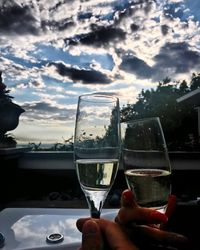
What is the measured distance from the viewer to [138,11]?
20.6 ft

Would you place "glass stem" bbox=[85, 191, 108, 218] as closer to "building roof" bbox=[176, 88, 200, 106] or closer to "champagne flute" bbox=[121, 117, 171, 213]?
"champagne flute" bbox=[121, 117, 171, 213]

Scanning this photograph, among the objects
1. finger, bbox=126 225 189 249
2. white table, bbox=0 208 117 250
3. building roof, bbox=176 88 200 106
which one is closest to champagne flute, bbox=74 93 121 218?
finger, bbox=126 225 189 249

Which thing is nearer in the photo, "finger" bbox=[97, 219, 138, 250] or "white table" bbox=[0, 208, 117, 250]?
"finger" bbox=[97, 219, 138, 250]

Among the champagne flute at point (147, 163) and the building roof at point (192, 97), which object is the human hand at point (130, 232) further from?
the building roof at point (192, 97)

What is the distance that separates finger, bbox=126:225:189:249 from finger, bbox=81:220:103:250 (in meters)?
0.09

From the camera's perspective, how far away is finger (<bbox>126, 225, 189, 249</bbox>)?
62cm

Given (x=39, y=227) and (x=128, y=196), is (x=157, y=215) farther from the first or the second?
(x=39, y=227)

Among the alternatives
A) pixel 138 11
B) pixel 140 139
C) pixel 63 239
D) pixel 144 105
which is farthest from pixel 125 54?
pixel 144 105

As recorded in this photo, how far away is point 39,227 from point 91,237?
4.81ft

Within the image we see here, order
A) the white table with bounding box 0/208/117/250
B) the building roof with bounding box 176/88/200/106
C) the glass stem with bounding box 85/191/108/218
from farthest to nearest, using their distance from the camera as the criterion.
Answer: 1. the building roof with bounding box 176/88/200/106
2. the white table with bounding box 0/208/117/250
3. the glass stem with bounding box 85/191/108/218

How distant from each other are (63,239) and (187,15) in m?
5.61

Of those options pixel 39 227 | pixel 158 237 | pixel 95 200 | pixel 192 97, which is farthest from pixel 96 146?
pixel 192 97

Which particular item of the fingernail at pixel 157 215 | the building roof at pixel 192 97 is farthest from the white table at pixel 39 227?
the building roof at pixel 192 97

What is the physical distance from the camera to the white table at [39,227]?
1.75 meters
